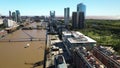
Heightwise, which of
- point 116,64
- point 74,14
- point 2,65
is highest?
point 74,14

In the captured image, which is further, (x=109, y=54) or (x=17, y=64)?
(x=17, y=64)

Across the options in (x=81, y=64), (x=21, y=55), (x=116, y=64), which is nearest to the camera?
(x=116, y=64)

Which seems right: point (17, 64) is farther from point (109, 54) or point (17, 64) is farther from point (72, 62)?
point (109, 54)

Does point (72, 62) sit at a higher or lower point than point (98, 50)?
lower

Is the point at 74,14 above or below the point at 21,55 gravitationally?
above

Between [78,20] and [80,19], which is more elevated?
[80,19]

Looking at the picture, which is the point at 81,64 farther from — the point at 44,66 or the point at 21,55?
the point at 21,55

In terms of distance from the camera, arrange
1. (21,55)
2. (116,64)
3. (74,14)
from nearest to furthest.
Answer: (116,64) → (21,55) → (74,14)

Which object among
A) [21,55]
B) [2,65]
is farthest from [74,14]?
[2,65]

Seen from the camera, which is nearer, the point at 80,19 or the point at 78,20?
the point at 80,19
